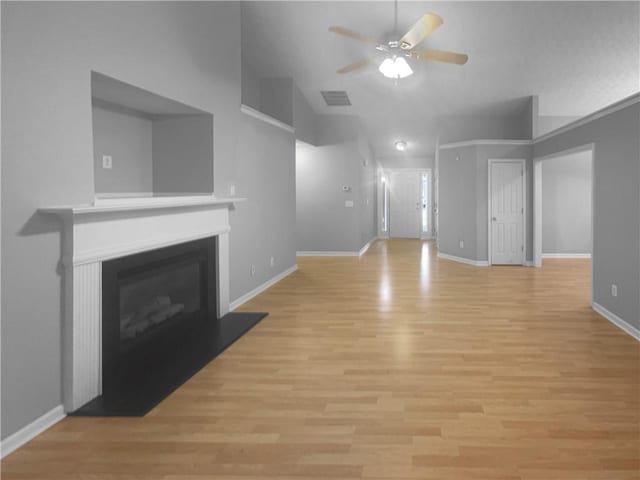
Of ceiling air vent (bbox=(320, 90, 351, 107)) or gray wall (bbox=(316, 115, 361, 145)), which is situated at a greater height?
ceiling air vent (bbox=(320, 90, 351, 107))

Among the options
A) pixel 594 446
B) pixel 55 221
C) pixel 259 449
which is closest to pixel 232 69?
pixel 55 221

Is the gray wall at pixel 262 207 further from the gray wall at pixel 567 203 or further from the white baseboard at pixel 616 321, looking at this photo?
the gray wall at pixel 567 203

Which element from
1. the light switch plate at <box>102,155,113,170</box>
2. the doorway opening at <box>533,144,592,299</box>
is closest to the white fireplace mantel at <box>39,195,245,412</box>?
the light switch plate at <box>102,155,113,170</box>

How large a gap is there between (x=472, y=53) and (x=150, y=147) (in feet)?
15.5

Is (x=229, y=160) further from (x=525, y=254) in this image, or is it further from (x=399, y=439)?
(x=525, y=254)

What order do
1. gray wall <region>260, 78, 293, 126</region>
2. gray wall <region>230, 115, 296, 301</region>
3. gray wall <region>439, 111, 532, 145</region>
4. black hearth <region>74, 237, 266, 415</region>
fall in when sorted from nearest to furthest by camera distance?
1. black hearth <region>74, 237, 266, 415</region>
2. gray wall <region>230, 115, 296, 301</region>
3. gray wall <region>260, 78, 293, 126</region>
4. gray wall <region>439, 111, 532, 145</region>

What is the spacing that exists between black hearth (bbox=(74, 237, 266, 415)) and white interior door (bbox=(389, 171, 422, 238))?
11062mm

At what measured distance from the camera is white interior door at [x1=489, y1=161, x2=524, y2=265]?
9.18 meters

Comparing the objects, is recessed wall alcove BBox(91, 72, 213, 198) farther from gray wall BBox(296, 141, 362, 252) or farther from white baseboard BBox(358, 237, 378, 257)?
white baseboard BBox(358, 237, 378, 257)

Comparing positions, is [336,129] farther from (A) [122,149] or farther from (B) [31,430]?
(B) [31,430]

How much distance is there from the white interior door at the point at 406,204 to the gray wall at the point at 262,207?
7793 millimetres

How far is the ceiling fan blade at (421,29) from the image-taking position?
435 cm

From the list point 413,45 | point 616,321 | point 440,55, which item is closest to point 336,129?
point 440,55

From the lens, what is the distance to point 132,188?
459 centimetres
